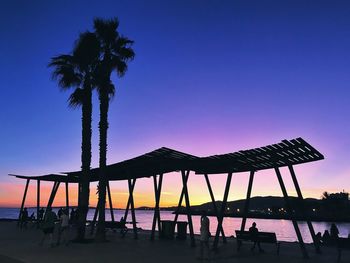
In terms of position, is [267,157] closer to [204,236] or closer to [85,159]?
[204,236]

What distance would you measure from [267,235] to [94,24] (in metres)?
14.2

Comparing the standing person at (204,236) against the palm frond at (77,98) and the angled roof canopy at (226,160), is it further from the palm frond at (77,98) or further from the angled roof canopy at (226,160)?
the palm frond at (77,98)

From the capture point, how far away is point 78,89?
69.8 feet

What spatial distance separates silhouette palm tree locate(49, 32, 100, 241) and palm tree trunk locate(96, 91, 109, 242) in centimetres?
87

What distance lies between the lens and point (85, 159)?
2031cm

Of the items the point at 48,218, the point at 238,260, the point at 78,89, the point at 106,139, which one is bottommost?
the point at 238,260

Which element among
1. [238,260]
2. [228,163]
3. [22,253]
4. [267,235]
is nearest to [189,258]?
[238,260]

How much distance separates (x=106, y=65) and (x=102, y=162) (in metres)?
5.23

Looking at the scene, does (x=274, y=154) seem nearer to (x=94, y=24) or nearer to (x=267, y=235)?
(x=267, y=235)

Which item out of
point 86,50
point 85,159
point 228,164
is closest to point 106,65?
point 86,50

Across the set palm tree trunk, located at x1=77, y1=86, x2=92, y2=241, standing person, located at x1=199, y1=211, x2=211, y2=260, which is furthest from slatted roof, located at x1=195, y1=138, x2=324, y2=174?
palm tree trunk, located at x1=77, y1=86, x2=92, y2=241

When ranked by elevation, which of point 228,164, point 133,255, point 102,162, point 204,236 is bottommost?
point 133,255

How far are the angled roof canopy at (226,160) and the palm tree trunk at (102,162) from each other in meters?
1.27

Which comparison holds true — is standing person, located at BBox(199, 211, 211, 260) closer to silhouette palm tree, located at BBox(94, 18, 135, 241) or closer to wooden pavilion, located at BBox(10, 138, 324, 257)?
wooden pavilion, located at BBox(10, 138, 324, 257)
